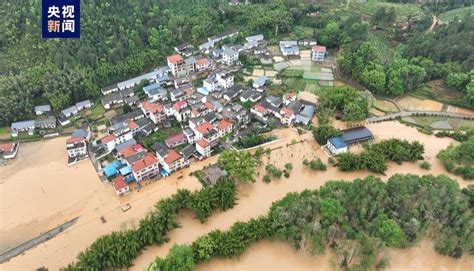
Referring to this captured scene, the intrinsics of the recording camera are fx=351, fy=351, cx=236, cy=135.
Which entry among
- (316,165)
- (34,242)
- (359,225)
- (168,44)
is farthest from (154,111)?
(359,225)

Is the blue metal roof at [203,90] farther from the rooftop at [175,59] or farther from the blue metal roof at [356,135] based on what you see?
the blue metal roof at [356,135]

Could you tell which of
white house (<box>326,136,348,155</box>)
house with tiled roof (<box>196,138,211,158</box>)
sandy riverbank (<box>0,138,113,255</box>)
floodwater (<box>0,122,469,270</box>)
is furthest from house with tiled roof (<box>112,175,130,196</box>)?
white house (<box>326,136,348,155</box>)

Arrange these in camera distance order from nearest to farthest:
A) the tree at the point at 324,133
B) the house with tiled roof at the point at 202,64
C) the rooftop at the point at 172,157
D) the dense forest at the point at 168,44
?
the rooftop at the point at 172,157 < the tree at the point at 324,133 < the dense forest at the point at 168,44 < the house with tiled roof at the point at 202,64

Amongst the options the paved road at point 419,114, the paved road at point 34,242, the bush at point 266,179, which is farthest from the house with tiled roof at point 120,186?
the paved road at point 419,114

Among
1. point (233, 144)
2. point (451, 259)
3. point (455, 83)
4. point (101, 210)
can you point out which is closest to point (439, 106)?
point (455, 83)

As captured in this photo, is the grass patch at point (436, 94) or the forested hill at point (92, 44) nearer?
the forested hill at point (92, 44)

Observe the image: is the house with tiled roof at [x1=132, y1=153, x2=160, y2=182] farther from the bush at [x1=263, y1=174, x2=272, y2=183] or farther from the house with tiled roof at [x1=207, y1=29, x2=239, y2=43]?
the house with tiled roof at [x1=207, y1=29, x2=239, y2=43]
